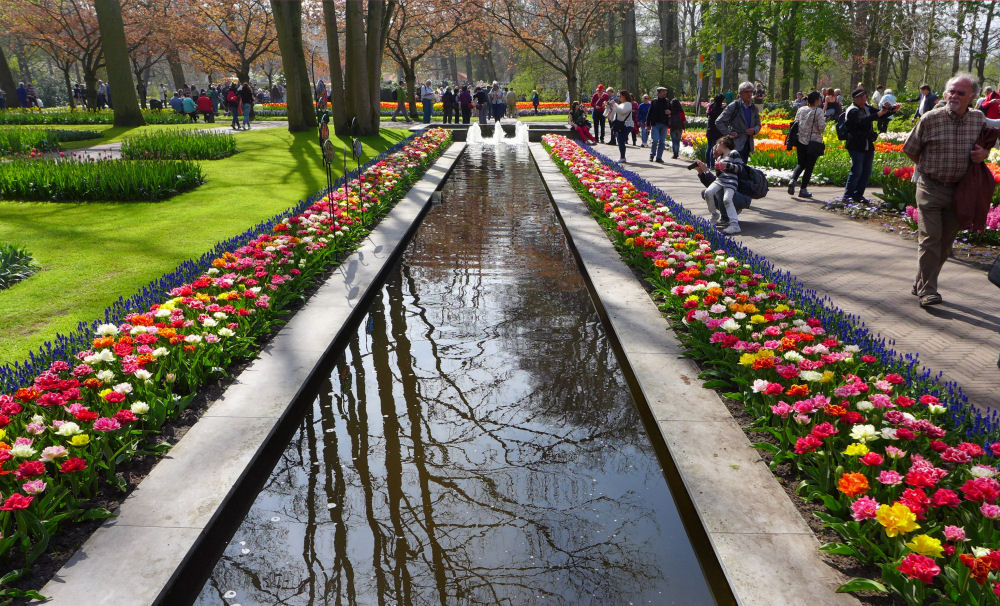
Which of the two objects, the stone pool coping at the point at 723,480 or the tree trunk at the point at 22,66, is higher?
the tree trunk at the point at 22,66

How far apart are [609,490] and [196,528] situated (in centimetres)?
191

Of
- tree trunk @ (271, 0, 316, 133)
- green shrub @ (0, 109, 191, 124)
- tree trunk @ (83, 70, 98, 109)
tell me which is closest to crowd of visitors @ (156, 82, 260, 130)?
green shrub @ (0, 109, 191, 124)

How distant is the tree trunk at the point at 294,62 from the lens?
63.4ft

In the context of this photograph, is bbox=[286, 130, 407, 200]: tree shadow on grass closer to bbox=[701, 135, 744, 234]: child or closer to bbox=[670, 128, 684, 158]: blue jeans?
bbox=[701, 135, 744, 234]: child

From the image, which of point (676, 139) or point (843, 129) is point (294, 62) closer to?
point (676, 139)

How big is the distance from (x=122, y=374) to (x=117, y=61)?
19.7 metres

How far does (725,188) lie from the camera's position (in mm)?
9633

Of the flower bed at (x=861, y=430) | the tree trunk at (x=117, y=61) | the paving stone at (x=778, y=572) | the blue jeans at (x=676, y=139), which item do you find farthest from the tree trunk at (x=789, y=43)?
the paving stone at (x=778, y=572)

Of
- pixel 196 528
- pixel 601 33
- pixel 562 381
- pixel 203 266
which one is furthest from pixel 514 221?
pixel 601 33

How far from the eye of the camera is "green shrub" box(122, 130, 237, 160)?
1426 centimetres

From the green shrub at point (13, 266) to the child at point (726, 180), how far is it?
800cm

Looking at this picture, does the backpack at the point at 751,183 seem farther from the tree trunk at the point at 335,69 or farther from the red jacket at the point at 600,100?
the red jacket at the point at 600,100

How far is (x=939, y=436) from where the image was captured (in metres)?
3.27

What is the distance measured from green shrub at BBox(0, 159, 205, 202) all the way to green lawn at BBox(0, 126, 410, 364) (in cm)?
22
